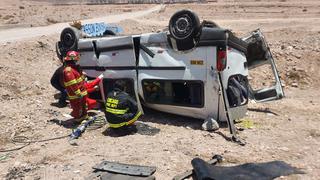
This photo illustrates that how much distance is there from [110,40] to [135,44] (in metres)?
0.51

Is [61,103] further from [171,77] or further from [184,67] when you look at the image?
[184,67]

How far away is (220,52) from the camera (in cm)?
712

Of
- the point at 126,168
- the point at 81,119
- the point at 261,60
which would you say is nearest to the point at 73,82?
the point at 81,119

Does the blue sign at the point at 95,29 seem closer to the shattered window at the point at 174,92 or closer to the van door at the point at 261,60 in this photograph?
the shattered window at the point at 174,92

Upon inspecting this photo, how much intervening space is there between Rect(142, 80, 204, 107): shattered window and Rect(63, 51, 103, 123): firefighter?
1.13 metres

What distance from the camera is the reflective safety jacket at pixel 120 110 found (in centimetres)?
719

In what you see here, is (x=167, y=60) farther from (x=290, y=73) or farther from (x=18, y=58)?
(x=18, y=58)

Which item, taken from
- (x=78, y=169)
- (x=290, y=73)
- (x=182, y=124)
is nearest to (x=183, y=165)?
(x=78, y=169)

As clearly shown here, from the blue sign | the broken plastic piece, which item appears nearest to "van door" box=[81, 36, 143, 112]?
the blue sign

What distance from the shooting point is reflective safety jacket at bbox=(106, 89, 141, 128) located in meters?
7.19

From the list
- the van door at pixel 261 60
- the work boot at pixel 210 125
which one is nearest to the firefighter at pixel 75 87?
the work boot at pixel 210 125

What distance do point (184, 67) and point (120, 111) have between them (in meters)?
1.31

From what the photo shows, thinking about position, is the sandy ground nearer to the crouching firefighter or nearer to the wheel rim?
the crouching firefighter

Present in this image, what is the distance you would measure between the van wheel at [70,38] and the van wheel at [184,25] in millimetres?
2523
